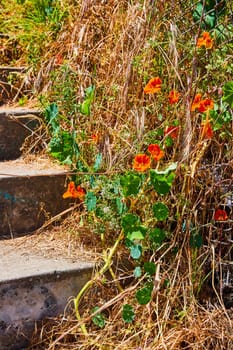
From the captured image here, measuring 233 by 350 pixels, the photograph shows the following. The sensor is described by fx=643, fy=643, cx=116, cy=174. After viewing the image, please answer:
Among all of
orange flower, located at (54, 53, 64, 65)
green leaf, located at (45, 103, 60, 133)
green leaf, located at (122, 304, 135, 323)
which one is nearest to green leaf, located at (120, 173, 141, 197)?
green leaf, located at (122, 304, 135, 323)

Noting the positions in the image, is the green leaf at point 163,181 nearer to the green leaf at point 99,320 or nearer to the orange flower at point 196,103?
the orange flower at point 196,103

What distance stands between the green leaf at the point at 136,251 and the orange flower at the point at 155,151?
11.9 inches

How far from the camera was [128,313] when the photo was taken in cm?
207

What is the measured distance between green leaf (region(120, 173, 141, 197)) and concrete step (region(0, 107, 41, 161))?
70 cm

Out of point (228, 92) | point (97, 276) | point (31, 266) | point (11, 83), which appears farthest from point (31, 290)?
point (11, 83)

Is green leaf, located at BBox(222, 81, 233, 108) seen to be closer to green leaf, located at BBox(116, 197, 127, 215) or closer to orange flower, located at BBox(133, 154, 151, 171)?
orange flower, located at BBox(133, 154, 151, 171)

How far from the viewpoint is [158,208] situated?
6.94 feet

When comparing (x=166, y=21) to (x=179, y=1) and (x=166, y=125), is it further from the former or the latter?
(x=166, y=125)

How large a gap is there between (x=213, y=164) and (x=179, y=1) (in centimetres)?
64

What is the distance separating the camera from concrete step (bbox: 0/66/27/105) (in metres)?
2.95

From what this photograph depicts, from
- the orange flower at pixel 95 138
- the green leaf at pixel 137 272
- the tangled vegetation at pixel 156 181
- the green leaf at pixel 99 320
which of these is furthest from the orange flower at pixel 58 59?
the green leaf at pixel 99 320

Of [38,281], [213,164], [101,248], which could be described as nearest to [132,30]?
[213,164]

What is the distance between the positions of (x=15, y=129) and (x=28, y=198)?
1.24 feet

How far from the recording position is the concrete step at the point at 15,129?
2666 mm
